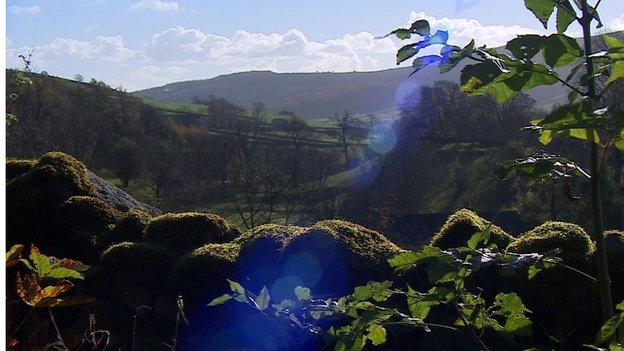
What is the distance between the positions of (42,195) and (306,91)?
147764 millimetres

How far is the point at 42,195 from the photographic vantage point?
21.7 ft

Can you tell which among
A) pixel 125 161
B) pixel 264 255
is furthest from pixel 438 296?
pixel 125 161

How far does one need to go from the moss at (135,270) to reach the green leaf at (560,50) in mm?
4345

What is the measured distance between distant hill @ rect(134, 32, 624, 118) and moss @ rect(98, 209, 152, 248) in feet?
386

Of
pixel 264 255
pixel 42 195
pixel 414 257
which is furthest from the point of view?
pixel 42 195

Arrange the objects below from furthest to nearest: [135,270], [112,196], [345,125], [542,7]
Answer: [345,125] < [112,196] < [135,270] < [542,7]

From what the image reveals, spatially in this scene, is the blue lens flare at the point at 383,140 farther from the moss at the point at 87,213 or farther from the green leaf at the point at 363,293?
Result: the green leaf at the point at 363,293

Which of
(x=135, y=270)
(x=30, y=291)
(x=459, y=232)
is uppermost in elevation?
(x=30, y=291)

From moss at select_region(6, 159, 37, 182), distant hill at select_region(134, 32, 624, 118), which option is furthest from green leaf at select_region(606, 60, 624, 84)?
distant hill at select_region(134, 32, 624, 118)

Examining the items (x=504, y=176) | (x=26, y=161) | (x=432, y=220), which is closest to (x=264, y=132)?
(x=432, y=220)

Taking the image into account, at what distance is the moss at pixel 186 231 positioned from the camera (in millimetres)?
5785

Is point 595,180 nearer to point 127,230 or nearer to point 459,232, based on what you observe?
point 459,232

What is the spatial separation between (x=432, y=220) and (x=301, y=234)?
22.8 metres

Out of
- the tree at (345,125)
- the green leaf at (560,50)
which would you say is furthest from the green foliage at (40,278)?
the tree at (345,125)
